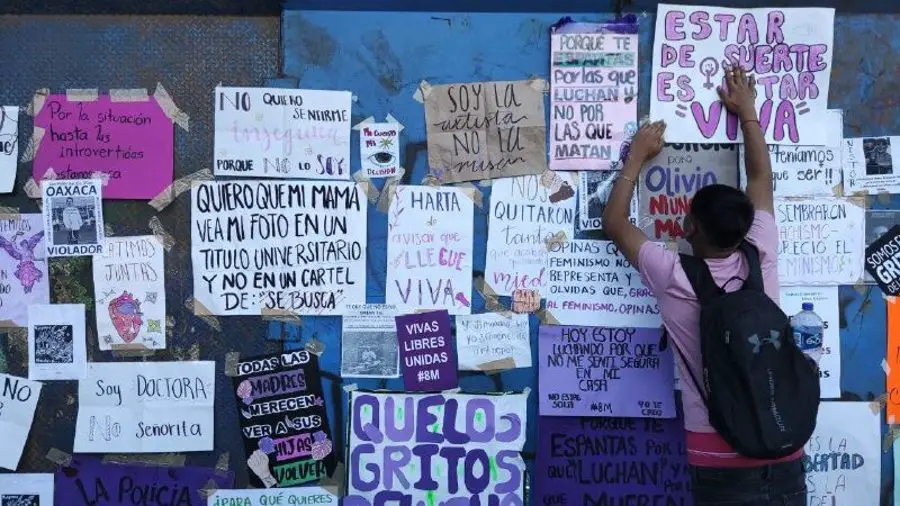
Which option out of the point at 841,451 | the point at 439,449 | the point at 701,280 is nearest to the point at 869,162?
the point at 701,280

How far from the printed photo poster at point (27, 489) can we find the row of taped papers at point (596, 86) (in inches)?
114

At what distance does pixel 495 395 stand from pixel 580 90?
1459 millimetres

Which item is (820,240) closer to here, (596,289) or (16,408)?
(596,289)

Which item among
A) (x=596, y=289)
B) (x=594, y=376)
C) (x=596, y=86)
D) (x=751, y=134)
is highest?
(x=596, y=86)

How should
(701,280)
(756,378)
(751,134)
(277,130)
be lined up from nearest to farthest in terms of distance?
(756,378) → (701,280) → (751,134) → (277,130)

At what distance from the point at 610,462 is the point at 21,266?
2.89 m

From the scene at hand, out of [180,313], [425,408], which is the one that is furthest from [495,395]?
[180,313]

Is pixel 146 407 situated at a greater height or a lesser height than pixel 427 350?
lesser

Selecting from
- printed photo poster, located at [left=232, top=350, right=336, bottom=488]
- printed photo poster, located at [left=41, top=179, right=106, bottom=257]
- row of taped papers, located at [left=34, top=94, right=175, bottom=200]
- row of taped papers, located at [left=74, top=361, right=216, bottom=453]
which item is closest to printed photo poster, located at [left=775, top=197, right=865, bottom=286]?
printed photo poster, located at [left=232, top=350, right=336, bottom=488]

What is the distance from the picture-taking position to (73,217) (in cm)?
367

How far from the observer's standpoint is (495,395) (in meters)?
A: 3.68

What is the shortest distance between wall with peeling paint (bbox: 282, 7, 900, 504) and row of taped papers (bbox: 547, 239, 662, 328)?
0.62ft

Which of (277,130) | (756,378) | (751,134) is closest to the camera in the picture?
(756,378)

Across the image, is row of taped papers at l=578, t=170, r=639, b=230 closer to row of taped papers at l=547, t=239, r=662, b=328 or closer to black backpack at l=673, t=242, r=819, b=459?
row of taped papers at l=547, t=239, r=662, b=328
